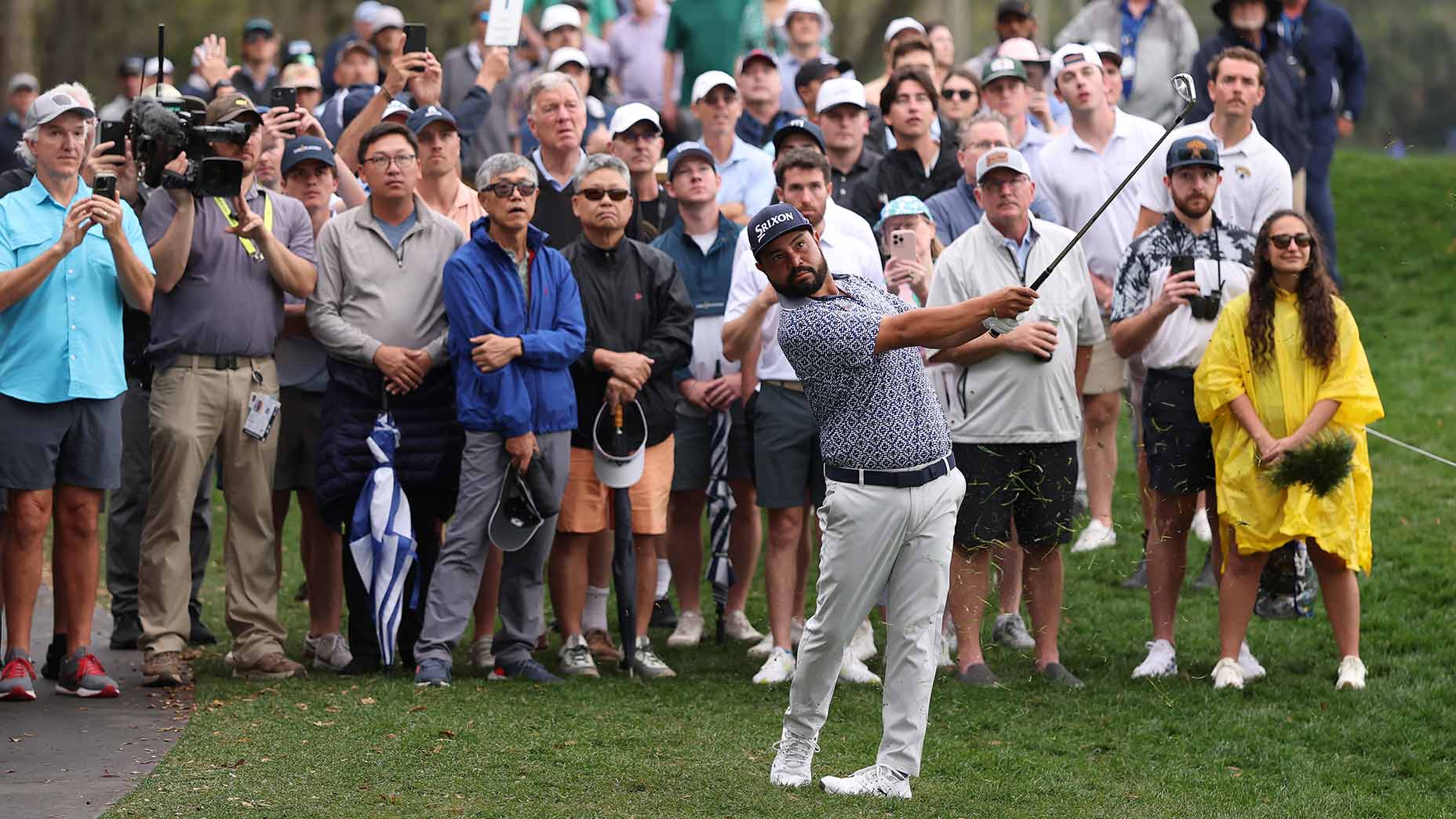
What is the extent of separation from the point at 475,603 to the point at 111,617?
94.8 inches

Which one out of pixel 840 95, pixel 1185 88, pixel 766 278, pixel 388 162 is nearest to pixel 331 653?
pixel 388 162

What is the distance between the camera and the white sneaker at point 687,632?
10.5 metres

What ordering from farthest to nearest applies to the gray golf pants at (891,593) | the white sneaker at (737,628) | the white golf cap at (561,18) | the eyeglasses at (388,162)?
1. the white golf cap at (561,18)
2. the white sneaker at (737,628)
3. the eyeglasses at (388,162)
4. the gray golf pants at (891,593)

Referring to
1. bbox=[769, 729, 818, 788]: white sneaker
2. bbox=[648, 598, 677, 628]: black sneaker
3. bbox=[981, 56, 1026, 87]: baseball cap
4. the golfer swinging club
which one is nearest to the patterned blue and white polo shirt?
the golfer swinging club

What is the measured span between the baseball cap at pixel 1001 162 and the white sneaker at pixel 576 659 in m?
3.03

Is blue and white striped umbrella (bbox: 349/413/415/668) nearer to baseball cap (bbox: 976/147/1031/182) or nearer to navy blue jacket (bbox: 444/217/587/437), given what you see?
navy blue jacket (bbox: 444/217/587/437)

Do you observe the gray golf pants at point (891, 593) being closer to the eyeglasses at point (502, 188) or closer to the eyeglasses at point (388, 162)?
the eyeglasses at point (502, 188)

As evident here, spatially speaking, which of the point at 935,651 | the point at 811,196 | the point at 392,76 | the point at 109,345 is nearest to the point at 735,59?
the point at 392,76

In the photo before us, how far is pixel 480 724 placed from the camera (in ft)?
27.5

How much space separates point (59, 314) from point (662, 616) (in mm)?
3851

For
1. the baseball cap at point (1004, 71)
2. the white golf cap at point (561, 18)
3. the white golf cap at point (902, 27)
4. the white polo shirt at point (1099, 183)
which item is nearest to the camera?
the white polo shirt at point (1099, 183)

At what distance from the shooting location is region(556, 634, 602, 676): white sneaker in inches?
382

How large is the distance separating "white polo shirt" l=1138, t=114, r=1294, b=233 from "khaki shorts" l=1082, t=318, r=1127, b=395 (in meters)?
1.10

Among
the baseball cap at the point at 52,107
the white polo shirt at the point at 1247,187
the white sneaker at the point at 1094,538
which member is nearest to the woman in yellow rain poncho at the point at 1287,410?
the white polo shirt at the point at 1247,187
